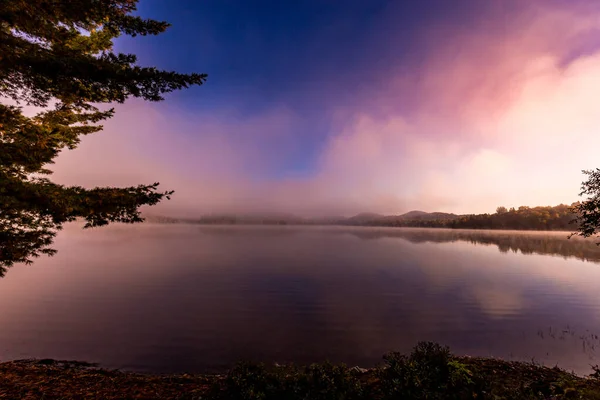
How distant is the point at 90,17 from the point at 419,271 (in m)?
51.1

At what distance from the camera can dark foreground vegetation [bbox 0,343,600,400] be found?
275 inches

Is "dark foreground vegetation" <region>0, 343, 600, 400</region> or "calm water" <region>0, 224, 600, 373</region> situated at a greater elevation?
"dark foreground vegetation" <region>0, 343, 600, 400</region>

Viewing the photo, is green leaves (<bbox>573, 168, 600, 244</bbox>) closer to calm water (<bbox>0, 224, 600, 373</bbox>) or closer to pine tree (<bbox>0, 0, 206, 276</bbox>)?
calm water (<bbox>0, 224, 600, 373</bbox>)

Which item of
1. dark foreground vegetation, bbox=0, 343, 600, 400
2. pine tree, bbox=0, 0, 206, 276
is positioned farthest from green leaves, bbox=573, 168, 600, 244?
pine tree, bbox=0, 0, 206, 276

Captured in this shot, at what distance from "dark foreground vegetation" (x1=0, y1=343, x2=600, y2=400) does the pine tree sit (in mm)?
5752

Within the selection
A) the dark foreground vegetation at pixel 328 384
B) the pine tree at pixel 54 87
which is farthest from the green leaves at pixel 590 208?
the pine tree at pixel 54 87

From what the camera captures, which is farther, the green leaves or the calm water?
the calm water

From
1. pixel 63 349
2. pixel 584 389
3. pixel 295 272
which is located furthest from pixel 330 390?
pixel 295 272

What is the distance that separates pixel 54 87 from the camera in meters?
9.34

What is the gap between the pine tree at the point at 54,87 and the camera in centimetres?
768

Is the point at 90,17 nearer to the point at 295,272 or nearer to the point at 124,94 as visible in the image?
the point at 124,94

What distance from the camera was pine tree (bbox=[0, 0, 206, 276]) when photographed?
25.2 ft

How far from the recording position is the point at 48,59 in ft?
27.8

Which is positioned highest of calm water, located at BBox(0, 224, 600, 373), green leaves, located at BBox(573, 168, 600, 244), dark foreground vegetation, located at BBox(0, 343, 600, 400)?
green leaves, located at BBox(573, 168, 600, 244)
